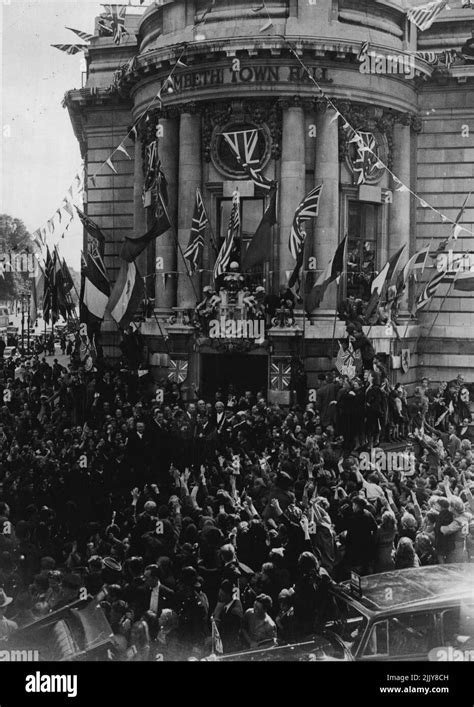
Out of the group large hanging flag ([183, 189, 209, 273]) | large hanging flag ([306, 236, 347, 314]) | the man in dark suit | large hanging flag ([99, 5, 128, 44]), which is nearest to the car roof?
the man in dark suit

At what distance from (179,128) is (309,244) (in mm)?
6644

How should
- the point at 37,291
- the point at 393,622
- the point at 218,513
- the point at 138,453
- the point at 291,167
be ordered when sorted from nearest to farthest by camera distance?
the point at 393,622 < the point at 218,513 < the point at 138,453 < the point at 291,167 < the point at 37,291

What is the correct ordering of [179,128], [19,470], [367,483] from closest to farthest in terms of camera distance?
1. [367,483]
2. [19,470]
3. [179,128]

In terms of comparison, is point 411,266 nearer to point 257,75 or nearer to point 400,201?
point 400,201

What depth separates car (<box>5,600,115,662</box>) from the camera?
12352mm

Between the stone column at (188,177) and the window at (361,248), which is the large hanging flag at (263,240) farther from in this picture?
the window at (361,248)

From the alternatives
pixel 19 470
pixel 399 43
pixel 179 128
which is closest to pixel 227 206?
pixel 179 128

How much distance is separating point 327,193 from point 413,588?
21249mm

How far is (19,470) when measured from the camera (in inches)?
718

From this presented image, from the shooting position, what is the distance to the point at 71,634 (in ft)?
40.8

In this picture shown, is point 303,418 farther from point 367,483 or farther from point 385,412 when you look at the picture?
point 367,483

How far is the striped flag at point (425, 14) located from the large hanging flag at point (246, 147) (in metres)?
7.62

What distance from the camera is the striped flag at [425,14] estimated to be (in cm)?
3138

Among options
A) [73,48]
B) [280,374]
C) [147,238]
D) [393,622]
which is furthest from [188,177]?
[393,622]
